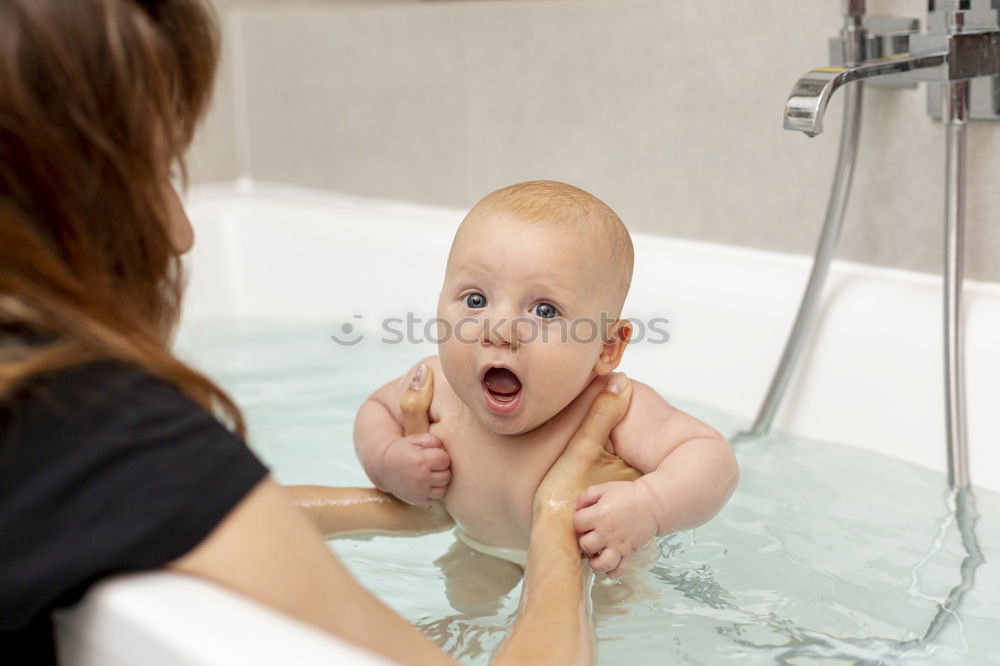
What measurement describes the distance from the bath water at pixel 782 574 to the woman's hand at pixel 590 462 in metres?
0.11

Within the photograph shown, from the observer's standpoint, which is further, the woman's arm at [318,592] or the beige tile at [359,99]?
the beige tile at [359,99]

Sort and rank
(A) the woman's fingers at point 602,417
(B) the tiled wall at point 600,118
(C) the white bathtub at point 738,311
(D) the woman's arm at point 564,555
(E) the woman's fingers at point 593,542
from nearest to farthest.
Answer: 1. (D) the woman's arm at point 564,555
2. (E) the woman's fingers at point 593,542
3. (A) the woman's fingers at point 602,417
4. (C) the white bathtub at point 738,311
5. (B) the tiled wall at point 600,118

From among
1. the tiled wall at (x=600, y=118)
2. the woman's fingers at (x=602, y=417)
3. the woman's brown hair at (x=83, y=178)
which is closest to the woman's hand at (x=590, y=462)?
the woman's fingers at (x=602, y=417)

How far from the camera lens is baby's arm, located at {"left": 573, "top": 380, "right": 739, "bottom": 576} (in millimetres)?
989

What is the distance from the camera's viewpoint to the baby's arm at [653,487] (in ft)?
3.25

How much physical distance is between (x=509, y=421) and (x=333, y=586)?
1.40 ft

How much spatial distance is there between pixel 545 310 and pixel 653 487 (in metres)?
0.19

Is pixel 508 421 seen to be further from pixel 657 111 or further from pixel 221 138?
pixel 221 138

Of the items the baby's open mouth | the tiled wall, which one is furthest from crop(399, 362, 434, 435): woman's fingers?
the tiled wall

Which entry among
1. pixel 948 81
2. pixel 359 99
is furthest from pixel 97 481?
pixel 359 99

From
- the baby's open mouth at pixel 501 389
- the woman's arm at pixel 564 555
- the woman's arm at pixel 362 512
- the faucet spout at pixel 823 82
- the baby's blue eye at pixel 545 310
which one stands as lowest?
the woman's arm at pixel 362 512

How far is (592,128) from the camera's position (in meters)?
1.87

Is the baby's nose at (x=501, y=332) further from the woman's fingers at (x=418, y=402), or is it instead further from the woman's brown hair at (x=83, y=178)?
the woman's brown hair at (x=83, y=178)

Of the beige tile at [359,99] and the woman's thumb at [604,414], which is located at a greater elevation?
the beige tile at [359,99]
